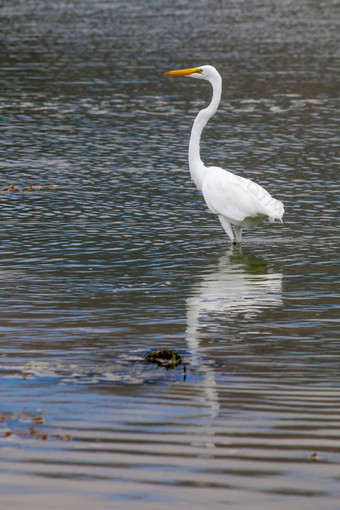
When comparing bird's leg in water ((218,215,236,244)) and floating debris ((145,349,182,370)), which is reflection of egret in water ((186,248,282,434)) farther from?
bird's leg in water ((218,215,236,244))

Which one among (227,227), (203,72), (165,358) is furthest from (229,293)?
(203,72)

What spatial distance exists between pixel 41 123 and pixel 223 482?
2192 cm

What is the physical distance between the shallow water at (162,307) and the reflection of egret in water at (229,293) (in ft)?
0.13

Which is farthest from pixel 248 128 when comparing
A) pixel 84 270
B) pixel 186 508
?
pixel 186 508

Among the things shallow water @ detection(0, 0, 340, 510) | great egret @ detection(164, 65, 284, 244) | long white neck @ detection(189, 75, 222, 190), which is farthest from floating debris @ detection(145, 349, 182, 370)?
long white neck @ detection(189, 75, 222, 190)

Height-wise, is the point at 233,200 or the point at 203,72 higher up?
the point at 203,72

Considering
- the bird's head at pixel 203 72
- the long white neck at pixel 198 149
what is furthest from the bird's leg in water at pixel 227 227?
the bird's head at pixel 203 72

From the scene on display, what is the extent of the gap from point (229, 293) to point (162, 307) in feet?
3.94

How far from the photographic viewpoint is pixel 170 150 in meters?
24.0

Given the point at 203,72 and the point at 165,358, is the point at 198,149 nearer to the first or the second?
the point at 203,72

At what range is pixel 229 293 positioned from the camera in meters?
13.0

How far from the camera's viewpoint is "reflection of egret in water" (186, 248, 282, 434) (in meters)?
11.2

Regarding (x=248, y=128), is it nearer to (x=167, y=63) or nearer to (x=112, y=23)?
(x=167, y=63)

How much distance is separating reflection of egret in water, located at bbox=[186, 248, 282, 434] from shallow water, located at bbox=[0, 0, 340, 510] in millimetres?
41
